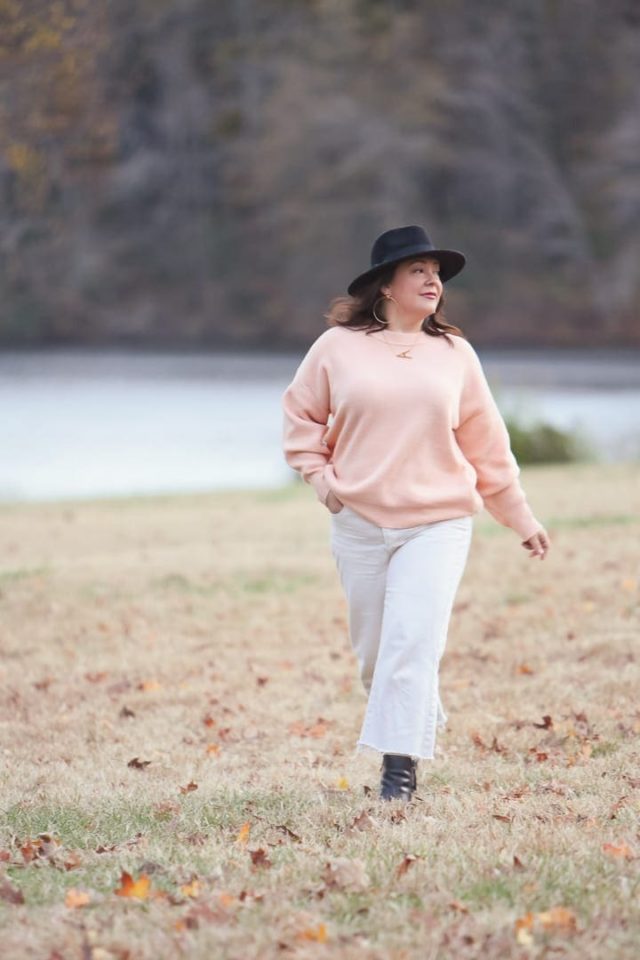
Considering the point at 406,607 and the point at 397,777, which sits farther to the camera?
the point at 397,777

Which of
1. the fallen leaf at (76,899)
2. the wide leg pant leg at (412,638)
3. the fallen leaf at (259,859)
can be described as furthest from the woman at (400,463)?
the fallen leaf at (76,899)

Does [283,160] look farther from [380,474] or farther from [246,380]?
[380,474]

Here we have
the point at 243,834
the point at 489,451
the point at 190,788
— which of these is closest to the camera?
the point at 243,834

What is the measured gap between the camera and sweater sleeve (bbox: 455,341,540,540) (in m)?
5.47

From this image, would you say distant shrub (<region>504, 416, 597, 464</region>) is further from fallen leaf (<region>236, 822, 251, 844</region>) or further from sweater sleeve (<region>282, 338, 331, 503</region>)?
fallen leaf (<region>236, 822, 251, 844</region>)

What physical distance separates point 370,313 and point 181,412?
2657cm

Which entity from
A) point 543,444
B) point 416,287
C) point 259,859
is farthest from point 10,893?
point 543,444

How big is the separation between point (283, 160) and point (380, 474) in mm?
45856

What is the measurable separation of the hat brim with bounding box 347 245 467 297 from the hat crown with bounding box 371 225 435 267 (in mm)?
19

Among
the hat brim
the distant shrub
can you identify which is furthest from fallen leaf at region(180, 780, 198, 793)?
the distant shrub

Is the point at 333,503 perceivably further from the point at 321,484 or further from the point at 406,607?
the point at 406,607

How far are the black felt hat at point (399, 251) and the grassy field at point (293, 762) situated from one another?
6.08ft

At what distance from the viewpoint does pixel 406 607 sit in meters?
5.36

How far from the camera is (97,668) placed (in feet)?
28.5
